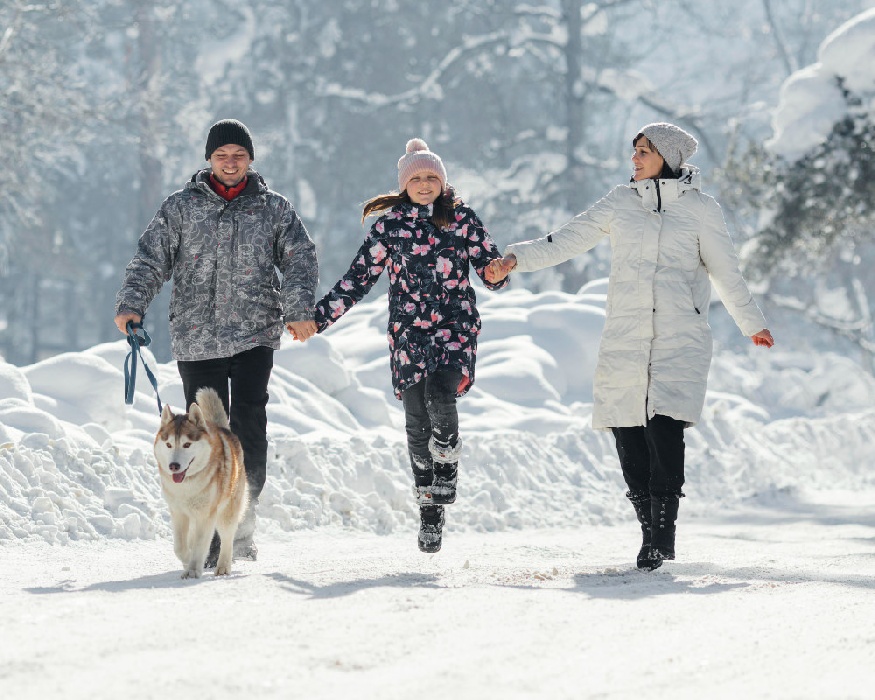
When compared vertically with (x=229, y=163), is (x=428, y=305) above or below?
below

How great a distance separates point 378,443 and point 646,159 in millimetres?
4625

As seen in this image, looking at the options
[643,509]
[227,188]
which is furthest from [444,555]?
[227,188]

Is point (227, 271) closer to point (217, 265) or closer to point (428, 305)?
point (217, 265)

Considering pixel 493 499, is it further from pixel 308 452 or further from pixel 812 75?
pixel 812 75

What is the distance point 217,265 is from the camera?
20.1ft

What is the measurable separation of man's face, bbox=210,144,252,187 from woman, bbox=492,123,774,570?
1.27 metres

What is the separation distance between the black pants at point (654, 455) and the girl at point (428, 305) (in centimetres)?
77

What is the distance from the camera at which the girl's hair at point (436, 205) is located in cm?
603

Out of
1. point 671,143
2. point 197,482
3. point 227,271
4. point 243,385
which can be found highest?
point 671,143

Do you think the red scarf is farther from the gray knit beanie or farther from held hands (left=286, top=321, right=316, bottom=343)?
the gray knit beanie

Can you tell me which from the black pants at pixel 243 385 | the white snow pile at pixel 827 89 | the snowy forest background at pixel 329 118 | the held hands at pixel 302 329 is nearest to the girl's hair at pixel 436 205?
the held hands at pixel 302 329

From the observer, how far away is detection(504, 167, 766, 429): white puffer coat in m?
5.92

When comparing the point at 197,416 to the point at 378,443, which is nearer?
the point at 197,416

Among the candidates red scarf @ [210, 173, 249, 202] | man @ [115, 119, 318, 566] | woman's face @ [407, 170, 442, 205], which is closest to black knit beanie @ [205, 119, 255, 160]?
man @ [115, 119, 318, 566]
